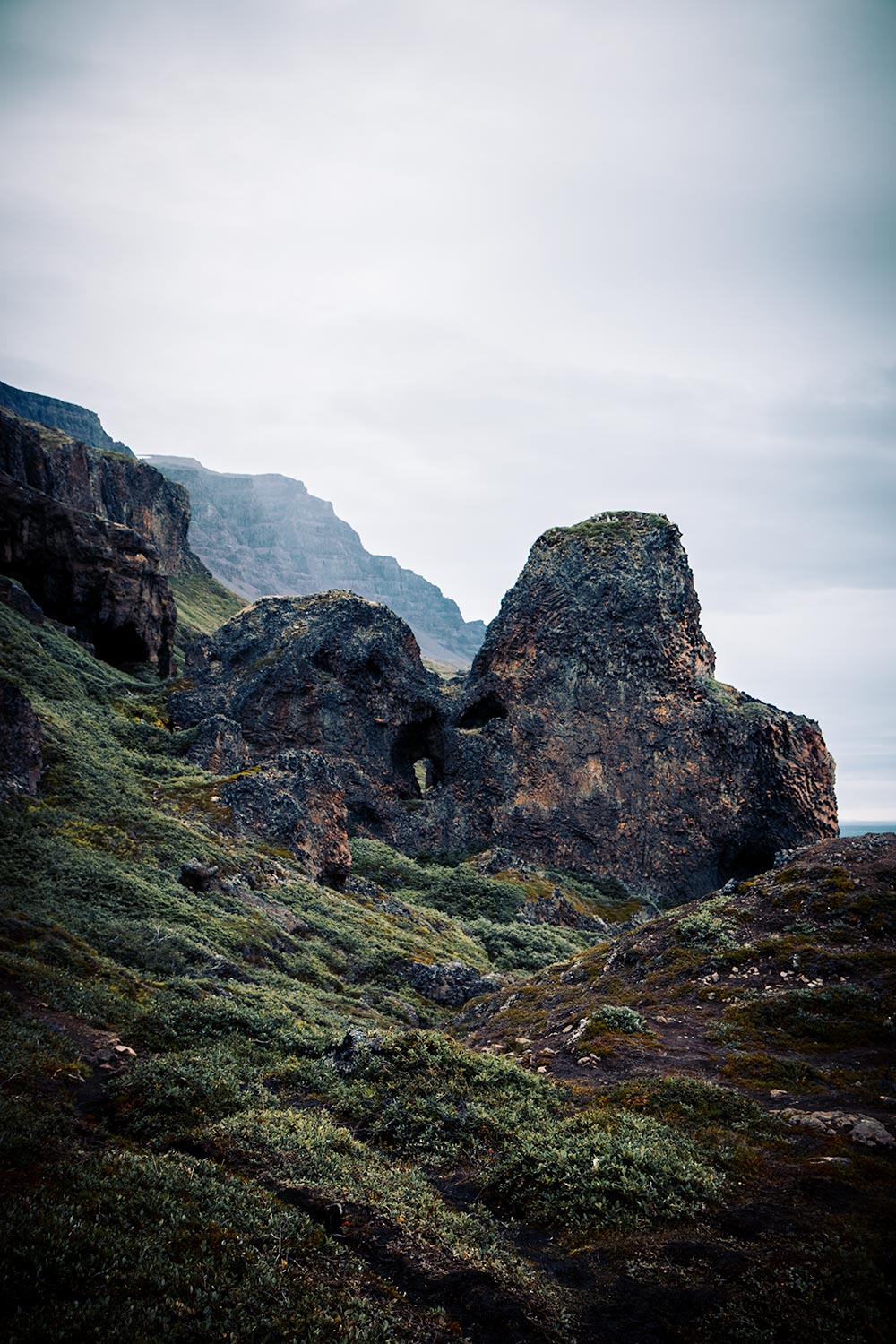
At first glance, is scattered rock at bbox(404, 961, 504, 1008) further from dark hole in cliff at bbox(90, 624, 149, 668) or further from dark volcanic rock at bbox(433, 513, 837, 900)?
dark hole in cliff at bbox(90, 624, 149, 668)

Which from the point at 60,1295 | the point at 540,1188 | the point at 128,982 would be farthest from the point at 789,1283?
the point at 128,982

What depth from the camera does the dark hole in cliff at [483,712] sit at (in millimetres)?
58938

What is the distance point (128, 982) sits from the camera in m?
14.0

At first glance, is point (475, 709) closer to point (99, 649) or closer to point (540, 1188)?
point (99, 649)

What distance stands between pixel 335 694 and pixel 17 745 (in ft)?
121

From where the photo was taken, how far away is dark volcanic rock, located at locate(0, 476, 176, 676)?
48.0 m

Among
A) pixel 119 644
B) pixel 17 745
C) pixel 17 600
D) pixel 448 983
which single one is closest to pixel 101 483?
pixel 119 644

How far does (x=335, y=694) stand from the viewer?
189 ft

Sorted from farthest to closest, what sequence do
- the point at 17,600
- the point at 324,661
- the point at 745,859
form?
the point at 324,661 < the point at 745,859 < the point at 17,600

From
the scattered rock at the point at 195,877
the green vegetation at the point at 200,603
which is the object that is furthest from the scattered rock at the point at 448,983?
the green vegetation at the point at 200,603

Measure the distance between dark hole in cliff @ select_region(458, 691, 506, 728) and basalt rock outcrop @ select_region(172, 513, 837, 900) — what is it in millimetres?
181

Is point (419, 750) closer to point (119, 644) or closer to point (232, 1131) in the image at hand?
point (119, 644)

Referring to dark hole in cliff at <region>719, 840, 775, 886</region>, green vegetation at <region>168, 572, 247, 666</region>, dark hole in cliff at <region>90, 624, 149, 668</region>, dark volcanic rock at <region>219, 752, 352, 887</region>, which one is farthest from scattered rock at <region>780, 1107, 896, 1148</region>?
green vegetation at <region>168, 572, 247, 666</region>

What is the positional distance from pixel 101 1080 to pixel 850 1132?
434 inches
